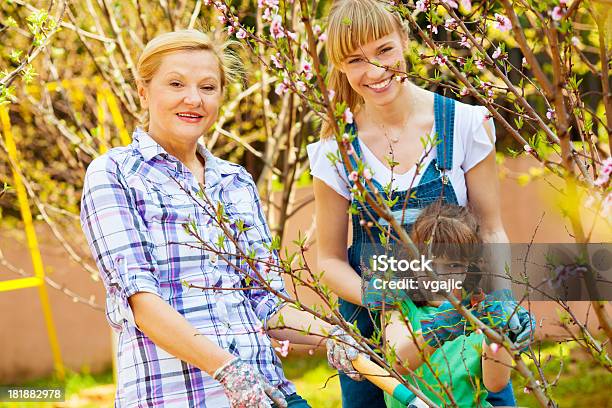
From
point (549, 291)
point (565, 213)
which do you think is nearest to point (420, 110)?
point (549, 291)

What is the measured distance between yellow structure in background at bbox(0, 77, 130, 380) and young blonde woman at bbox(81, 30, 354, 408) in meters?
2.28

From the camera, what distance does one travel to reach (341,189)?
2.62 metres

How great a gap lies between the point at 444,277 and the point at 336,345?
532 millimetres

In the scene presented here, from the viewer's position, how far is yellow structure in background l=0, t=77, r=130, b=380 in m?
5.26

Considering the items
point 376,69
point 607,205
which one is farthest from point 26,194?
point 607,205

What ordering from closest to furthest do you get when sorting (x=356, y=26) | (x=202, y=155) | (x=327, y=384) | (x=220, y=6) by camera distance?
(x=220, y=6)
(x=356, y=26)
(x=202, y=155)
(x=327, y=384)

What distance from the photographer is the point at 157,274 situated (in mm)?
2164

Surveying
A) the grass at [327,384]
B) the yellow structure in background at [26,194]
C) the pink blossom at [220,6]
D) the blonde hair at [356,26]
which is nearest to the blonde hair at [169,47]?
the blonde hair at [356,26]

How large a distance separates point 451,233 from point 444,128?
0.55m

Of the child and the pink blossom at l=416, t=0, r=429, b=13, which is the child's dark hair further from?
the pink blossom at l=416, t=0, r=429, b=13

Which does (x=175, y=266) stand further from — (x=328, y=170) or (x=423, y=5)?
(x=423, y=5)

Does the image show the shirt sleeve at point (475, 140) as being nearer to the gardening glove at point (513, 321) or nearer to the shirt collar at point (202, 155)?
the shirt collar at point (202, 155)

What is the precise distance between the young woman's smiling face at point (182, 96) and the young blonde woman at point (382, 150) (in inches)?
15.2

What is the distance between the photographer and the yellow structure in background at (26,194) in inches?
207
